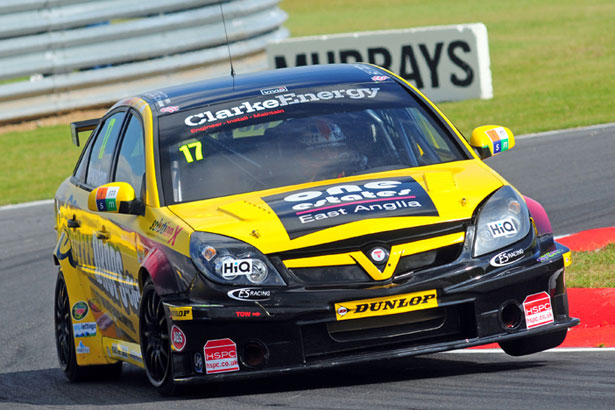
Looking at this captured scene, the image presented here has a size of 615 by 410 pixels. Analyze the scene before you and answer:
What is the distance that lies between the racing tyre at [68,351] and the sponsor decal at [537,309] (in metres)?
2.61

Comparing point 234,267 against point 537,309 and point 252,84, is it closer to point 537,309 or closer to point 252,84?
point 537,309

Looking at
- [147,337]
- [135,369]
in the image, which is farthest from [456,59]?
[147,337]

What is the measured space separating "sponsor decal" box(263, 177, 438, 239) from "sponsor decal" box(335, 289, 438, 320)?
360mm

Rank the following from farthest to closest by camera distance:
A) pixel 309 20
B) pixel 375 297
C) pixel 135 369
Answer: pixel 309 20 → pixel 135 369 → pixel 375 297

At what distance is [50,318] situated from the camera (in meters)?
9.22

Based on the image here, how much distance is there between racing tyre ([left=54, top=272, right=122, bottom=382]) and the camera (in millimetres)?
7273

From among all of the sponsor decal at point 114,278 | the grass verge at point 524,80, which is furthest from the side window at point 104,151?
the grass verge at point 524,80

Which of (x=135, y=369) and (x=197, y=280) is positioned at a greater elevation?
(x=197, y=280)

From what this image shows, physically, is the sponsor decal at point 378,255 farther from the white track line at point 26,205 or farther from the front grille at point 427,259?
the white track line at point 26,205

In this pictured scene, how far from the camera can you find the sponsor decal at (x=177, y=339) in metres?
5.57

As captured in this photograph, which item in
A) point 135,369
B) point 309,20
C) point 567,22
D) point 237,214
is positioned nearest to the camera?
point 237,214

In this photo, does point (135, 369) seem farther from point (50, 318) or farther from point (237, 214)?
point (237, 214)

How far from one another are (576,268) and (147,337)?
3.11 metres

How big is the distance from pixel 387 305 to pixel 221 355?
0.73 m
